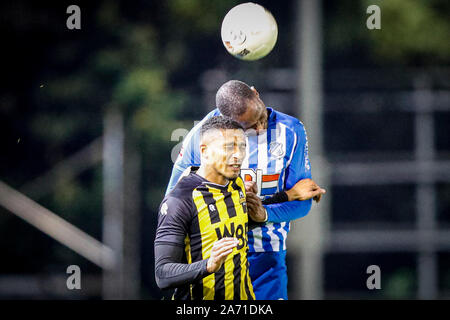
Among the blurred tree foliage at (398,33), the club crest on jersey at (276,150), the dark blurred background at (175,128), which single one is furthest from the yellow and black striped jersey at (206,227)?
the blurred tree foliage at (398,33)

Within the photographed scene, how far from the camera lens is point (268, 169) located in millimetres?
3332

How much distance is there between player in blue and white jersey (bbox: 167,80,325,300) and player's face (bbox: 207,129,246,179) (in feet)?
0.81

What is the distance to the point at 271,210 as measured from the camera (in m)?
3.21

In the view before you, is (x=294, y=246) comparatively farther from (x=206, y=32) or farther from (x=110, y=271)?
(x=206, y=32)

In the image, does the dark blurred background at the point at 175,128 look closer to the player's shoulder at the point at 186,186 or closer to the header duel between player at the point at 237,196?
the header duel between player at the point at 237,196

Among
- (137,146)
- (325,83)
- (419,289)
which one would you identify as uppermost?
(325,83)

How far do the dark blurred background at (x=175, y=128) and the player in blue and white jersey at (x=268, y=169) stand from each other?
4.62 metres

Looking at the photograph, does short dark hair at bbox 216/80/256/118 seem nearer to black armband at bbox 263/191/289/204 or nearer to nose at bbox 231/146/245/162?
nose at bbox 231/146/245/162

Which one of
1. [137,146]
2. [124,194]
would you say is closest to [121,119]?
[137,146]

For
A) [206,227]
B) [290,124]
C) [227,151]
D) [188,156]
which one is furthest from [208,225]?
[290,124]

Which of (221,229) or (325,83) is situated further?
(325,83)
